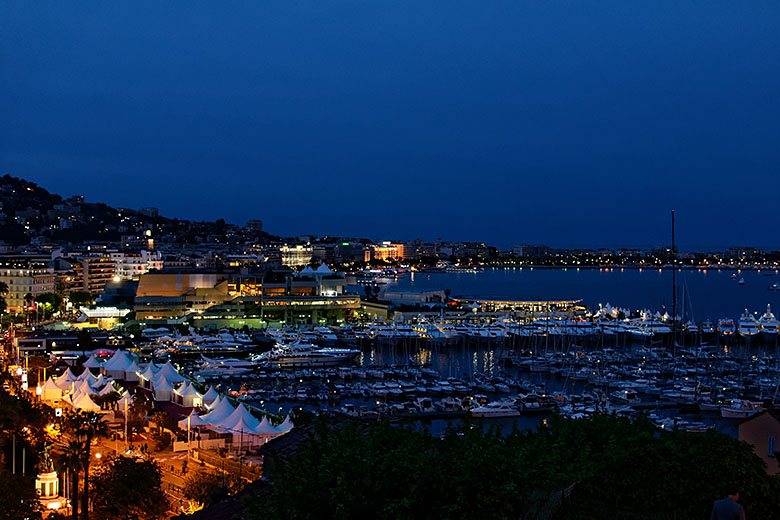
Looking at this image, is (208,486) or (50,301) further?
(50,301)

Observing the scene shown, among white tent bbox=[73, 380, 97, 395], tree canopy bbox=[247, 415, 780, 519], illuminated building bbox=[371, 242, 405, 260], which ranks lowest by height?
white tent bbox=[73, 380, 97, 395]

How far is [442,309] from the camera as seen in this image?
35.6 m

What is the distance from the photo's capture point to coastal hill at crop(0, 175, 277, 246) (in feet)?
244

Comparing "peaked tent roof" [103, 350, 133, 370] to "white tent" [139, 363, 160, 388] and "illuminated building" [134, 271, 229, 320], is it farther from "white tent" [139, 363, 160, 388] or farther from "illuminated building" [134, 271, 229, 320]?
"illuminated building" [134, 271, 229, 320]

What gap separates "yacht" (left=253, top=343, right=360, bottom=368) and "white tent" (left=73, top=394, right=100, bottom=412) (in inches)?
383

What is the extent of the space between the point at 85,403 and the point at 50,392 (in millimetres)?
2068

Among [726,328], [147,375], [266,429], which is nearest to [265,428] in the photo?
[266,429]

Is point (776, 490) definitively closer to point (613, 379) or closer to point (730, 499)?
point (730, 499)

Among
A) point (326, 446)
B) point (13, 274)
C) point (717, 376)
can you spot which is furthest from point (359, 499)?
point (13, 274)

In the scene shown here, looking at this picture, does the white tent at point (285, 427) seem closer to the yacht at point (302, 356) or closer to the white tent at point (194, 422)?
the white tent at point (194, 422)

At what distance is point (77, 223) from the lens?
82.6m

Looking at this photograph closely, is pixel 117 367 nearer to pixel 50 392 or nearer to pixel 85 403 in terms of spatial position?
pixel 50 392

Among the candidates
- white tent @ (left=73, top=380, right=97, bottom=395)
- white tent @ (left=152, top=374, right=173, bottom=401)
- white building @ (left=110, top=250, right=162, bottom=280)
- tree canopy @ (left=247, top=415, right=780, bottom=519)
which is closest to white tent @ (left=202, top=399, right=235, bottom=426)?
white tent @ (left=73, top=380, right=97, bottom=395)

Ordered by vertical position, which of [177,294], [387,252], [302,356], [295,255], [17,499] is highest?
[387,252]
